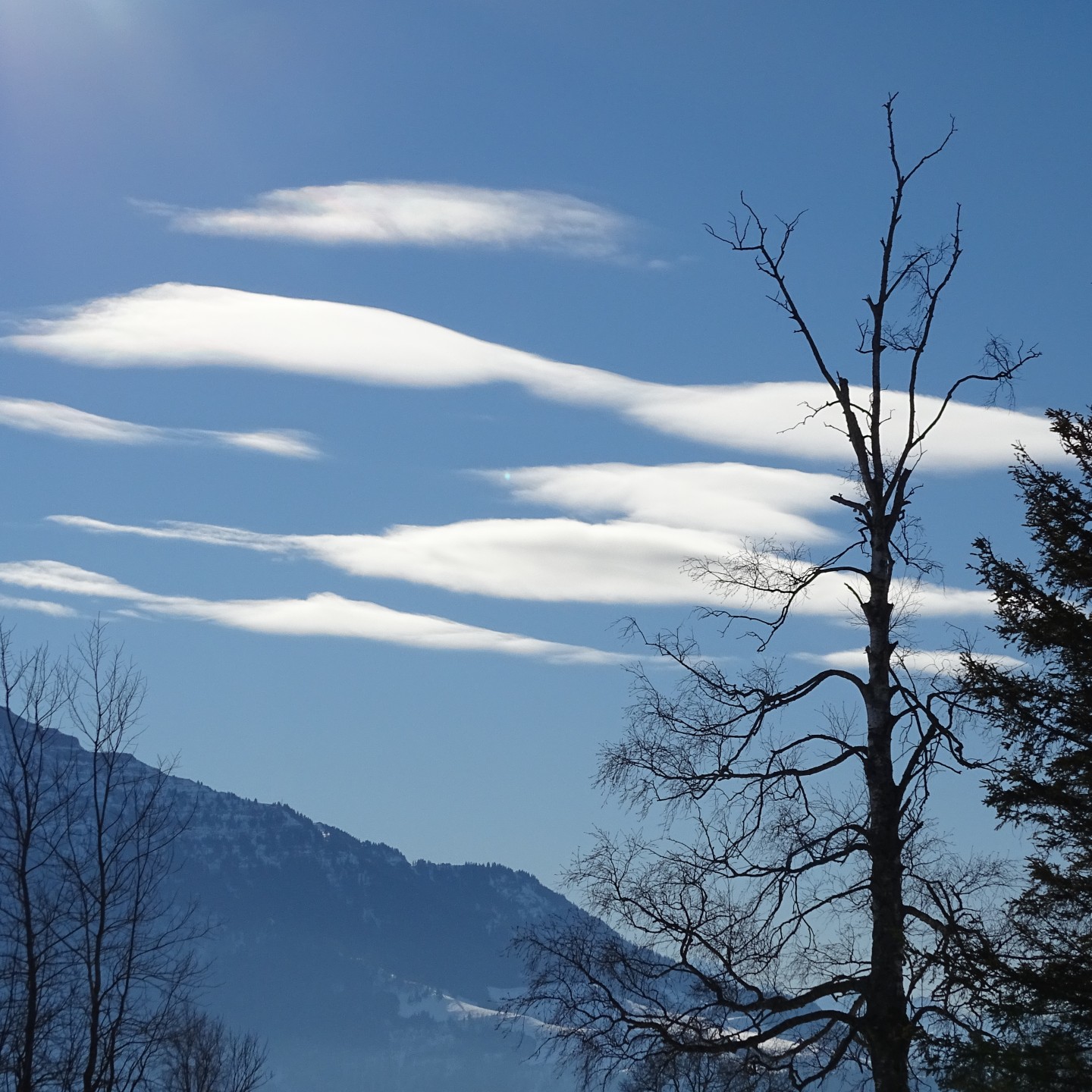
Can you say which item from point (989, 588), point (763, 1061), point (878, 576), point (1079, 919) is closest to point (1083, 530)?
point (989, 588)

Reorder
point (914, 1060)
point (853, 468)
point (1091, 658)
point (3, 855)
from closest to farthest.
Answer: point (914, 1060)
point (1091, 658)
point (853, 468)
point (3, 855)

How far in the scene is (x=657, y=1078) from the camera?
717 inches

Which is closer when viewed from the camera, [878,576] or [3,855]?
[878,576]

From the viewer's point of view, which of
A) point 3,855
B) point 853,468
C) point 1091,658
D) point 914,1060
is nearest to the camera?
point 914,1060

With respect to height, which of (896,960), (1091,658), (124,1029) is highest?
(1091,658)

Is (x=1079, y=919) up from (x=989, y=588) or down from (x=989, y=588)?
down

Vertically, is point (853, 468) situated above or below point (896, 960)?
above

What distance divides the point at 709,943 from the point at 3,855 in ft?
45.2

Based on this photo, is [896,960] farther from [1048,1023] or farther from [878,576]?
[878,576]

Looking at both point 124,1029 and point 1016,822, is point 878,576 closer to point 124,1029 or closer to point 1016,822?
point 1016,822

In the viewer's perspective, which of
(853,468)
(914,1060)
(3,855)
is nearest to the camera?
(914,1060)

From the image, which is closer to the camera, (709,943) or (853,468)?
(709,943)

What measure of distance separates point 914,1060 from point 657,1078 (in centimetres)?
298

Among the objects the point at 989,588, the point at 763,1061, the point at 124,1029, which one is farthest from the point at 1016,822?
the point at 124,1029
